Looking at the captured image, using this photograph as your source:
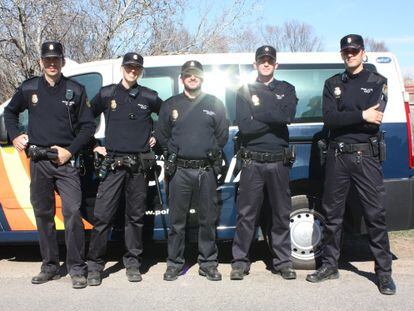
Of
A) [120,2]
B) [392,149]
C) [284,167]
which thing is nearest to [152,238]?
[284,167]

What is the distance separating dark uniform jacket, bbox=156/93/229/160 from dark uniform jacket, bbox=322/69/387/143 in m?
0.91

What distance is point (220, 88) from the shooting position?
15.1ft

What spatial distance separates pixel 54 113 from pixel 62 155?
0.37 metres

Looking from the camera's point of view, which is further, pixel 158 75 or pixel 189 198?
pixel 158 75

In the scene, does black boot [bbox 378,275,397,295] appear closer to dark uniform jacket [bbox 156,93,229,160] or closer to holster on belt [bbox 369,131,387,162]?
holster on belt [bbox 369,131,387,162]

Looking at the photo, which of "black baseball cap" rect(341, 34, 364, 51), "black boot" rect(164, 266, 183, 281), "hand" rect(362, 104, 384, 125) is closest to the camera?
"hand" rect(362, 104, 384, 125)

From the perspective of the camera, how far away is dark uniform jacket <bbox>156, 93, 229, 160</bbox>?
13.9ft

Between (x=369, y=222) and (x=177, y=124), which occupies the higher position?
(x=177, y=124)

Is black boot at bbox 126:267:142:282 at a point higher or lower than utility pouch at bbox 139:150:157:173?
lower

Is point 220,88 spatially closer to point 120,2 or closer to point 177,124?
point 177,124

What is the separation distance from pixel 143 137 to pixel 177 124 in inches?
12.7

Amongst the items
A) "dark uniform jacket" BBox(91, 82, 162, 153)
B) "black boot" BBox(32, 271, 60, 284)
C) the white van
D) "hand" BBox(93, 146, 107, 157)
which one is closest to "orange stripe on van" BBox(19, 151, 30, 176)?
the white van

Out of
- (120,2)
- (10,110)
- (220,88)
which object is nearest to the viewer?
(10,110)

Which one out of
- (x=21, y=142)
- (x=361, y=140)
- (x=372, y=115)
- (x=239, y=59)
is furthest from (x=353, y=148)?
(x=21, y=142)
